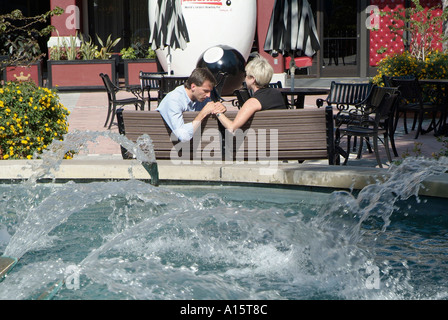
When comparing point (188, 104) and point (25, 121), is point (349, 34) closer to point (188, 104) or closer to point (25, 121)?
point (25, 121)

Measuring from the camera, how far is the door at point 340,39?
2242 centimetres

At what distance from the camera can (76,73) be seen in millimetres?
17938

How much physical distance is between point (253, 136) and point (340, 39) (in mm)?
17295

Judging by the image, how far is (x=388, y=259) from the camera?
4363mm

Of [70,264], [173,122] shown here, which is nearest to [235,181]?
[173,122]

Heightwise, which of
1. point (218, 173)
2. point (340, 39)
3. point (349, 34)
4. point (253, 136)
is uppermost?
point (349, 34)

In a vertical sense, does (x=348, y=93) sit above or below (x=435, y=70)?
below

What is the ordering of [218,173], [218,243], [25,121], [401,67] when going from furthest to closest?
1. [401,67]
2. [25,121]
3. [218,173]
4. [218,243]

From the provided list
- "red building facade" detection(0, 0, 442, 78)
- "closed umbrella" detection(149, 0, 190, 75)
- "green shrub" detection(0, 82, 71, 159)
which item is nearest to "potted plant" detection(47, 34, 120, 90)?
"red building facade" detection(0, 0, 442, 78)

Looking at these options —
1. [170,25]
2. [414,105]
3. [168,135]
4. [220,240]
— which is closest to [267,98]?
[168,135]

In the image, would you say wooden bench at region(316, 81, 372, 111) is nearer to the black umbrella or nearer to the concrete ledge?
the black umbrella

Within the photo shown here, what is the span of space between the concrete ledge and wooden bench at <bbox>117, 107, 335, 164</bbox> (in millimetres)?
314

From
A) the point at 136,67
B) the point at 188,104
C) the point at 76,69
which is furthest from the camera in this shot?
the point at 136,67

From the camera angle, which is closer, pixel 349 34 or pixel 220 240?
pixel 220 240
